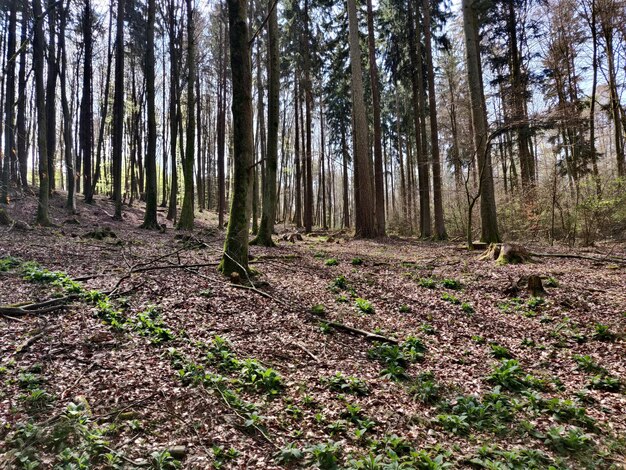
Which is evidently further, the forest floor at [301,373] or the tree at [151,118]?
→ the tree at [151,118]

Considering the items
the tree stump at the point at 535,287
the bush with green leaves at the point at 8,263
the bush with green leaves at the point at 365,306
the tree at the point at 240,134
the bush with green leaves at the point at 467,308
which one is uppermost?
the tree at the point at 240,134

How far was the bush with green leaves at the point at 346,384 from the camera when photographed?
3492 mm

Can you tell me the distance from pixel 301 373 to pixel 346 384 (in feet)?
1.71

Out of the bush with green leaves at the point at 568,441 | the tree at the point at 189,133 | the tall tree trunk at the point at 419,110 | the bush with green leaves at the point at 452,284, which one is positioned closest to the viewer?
the bush with green leaves at the point at 568,441

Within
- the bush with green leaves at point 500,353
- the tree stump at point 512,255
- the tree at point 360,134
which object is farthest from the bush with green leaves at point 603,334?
the tree at point 360,134

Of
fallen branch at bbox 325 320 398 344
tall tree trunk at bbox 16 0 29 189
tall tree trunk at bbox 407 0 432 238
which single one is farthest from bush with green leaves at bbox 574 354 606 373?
tall tree trunk at bbox 16 0 29 189

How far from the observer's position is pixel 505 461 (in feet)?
8.50

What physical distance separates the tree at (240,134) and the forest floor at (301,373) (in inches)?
25.0

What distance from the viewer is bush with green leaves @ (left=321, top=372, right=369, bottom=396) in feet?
11.5

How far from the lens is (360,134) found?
1427 cm

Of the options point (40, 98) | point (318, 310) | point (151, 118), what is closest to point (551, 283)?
point (318, 310)

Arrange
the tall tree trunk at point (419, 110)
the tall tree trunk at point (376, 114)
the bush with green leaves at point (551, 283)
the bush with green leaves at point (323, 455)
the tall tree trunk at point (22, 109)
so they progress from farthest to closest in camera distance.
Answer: the tall tree trunk at point (419, 110) → the tall tree trunk at point (376, 114) → the tall tree trunk at point (22, 109) → the bush with green leaves at point (551, 283) → the bush with green leaves at point (323, 455)

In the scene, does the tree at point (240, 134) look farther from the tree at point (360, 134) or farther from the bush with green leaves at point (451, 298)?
the tree at point (360, 134)

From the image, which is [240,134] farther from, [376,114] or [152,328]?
[376,114]
